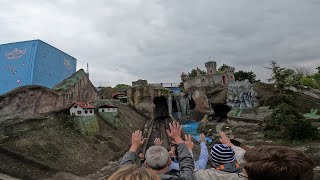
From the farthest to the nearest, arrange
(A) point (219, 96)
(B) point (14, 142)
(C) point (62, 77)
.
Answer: (A) point (219, 96) < (C) point (62, 77) < (B) point (14, 142)

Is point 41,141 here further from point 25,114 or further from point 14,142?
point 25,114

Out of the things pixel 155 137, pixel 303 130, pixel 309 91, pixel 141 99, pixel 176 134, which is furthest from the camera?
pixel 141 99

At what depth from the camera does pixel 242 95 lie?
42.6 meters

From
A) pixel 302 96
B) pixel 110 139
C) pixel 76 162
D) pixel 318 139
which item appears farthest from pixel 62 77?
→ pixel 302 96

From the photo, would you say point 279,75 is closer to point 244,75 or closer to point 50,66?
point 50,66

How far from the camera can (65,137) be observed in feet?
55.2

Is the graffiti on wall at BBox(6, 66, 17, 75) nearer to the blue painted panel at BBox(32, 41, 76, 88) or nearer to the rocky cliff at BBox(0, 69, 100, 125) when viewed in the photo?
the blue painted panel at BBox(32, 41, 76, 88)

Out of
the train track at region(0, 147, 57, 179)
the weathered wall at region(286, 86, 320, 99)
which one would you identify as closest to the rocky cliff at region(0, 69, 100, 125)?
the train track at region(0, 147, 57, 179)

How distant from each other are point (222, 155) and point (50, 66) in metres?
21.9

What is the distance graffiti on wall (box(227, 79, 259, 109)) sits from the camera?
1639 inches

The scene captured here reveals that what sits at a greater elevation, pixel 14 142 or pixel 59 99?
pixel 59 99

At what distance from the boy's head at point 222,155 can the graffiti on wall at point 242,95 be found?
130 ft

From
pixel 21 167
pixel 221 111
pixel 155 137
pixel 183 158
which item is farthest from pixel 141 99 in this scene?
pixel 183 158

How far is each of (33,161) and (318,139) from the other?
17.9 meters
